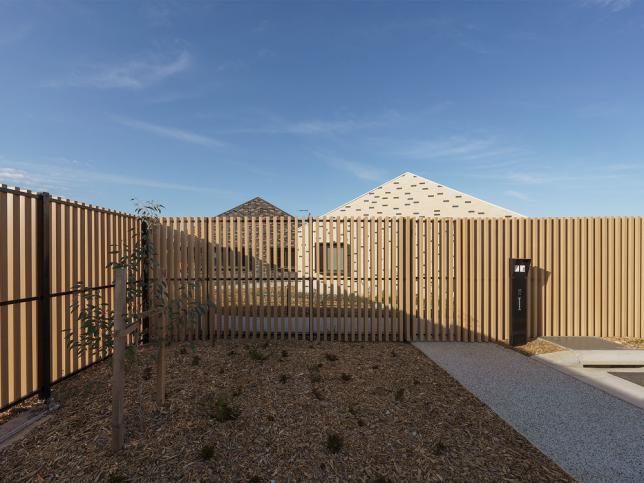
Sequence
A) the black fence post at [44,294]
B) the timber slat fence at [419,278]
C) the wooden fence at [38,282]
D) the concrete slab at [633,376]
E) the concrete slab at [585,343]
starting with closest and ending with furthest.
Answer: the wooden fence at [38,282]
the black fence post at [44,294]
the concrete slab at [633,376]
the concrete slab at [585,343]
the timber slat fence at [419,278]

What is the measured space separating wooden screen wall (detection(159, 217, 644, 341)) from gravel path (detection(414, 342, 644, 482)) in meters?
1.22

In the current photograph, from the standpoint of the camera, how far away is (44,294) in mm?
4203

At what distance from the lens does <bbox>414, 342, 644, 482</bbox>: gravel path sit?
2.95m

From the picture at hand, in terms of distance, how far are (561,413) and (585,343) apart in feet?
12.4

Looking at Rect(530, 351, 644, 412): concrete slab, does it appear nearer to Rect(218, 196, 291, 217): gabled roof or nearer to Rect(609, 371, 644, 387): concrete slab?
Rect(609, 371, 644, 387): concrete slab

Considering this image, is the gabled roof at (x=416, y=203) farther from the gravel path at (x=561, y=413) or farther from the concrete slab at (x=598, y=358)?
the gravel path at (x=561, y=413)

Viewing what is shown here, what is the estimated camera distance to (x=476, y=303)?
22.7 feet

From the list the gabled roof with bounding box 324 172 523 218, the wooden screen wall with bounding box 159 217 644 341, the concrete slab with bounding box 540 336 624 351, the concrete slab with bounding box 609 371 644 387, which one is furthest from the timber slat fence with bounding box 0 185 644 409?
the gabled roof with bounding box 324 172 523 218

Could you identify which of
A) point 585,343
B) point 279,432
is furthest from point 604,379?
point 279,432

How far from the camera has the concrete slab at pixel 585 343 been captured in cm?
626

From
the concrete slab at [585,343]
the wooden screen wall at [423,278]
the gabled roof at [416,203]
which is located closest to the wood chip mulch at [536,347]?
the concrete slab at [585,343]

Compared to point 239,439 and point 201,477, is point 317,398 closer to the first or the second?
point 239,439

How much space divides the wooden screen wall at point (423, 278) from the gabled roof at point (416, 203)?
8.77 metres

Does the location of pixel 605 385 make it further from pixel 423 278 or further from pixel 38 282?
pixel 38 282
